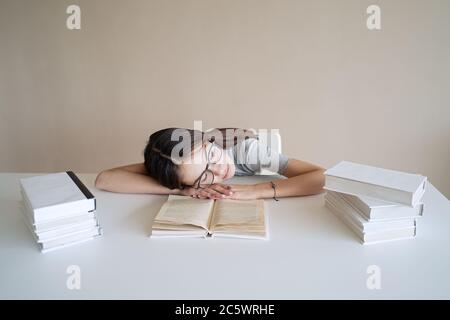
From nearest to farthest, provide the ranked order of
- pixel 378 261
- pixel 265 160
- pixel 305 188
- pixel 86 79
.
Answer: pixel 378 261
pixel 305 188
pixel 265 160
pixel 86 79

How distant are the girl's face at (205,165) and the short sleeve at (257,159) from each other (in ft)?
0.34

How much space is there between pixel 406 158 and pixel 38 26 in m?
2.75

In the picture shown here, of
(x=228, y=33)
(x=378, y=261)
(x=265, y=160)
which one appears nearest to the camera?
(x=378, y=261)

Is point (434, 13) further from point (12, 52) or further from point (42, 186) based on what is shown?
point (12, 52)

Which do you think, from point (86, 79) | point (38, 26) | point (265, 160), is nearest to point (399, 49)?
point (265, 160)

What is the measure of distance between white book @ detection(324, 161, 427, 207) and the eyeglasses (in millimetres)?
432

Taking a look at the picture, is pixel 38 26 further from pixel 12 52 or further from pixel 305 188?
pixel 305 188

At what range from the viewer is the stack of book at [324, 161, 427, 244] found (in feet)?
2.88

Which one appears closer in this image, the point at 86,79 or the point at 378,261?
the point at 378,261

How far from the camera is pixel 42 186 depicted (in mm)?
985

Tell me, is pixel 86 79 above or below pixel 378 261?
above

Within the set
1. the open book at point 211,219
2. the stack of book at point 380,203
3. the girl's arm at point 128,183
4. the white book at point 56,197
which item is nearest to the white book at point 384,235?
the stack of book at point 380,203

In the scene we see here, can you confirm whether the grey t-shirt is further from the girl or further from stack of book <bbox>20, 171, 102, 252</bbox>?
stack of book <bbox>20, 171, 102, 252</bbox>
